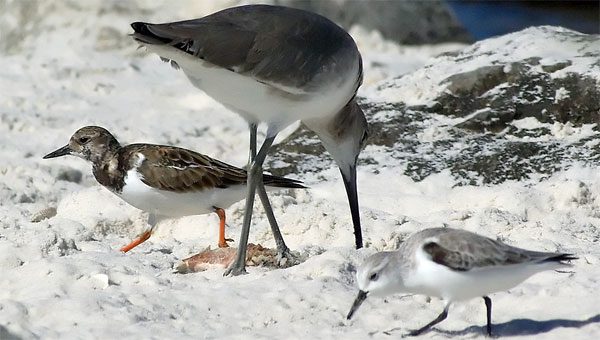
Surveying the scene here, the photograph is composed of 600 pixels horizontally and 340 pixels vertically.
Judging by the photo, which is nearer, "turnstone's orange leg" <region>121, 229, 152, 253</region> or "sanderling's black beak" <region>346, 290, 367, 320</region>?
"sanderling's black beak" <region>346, 290, 367, 320</region>

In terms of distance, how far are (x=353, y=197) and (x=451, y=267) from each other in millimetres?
2288

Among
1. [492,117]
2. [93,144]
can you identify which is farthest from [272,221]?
[492,117]

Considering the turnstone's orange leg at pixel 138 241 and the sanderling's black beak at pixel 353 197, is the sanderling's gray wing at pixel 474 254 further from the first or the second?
the turnstone's orange leg at pixel 138 241

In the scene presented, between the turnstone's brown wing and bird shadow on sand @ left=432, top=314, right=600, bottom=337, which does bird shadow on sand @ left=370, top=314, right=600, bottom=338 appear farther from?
the turnstone's brown wing

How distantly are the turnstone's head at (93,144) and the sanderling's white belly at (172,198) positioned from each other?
1.06 feet

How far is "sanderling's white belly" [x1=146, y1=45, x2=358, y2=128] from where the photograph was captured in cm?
626

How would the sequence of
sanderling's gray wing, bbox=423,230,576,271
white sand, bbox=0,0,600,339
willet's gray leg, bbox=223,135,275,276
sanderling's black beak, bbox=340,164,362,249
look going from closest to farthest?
sanderling's gray wing, bbox=423,230,576,271, white sand, bbox=0,0,600,339, willet's gray leg, bbox=223,135,275,276, sanderling's black beak, bbox=340,164,362,249

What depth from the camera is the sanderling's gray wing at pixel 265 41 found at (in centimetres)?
610

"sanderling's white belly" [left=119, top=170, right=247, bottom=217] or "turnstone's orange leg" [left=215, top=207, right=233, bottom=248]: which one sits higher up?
"sanderling's white belly" [left=119, top=170, right=247, bottom=217]

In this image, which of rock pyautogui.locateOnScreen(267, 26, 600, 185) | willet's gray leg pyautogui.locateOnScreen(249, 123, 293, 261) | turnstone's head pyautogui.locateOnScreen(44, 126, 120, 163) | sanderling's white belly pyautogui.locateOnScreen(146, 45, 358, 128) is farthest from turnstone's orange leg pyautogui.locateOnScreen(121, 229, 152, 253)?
rock pyautogui.locateOnScreen(267, 26, 600, 185)

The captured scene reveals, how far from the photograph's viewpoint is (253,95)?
6465mm

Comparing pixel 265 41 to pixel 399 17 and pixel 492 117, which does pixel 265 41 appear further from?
pixel 399 17

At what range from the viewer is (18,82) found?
1097 centimetres

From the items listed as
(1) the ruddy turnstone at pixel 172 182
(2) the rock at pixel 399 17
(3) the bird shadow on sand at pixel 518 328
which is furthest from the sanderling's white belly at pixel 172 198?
(2) the rock at pixel 399 17
